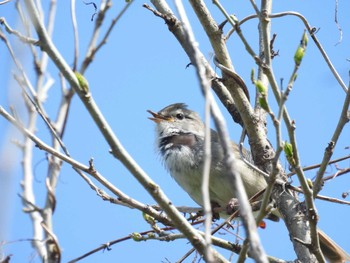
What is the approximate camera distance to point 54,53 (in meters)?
2.45

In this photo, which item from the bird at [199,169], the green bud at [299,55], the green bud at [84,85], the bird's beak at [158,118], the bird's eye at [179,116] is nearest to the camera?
the green bud at [84,85]

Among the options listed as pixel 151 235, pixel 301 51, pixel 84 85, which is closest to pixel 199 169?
pixel 151 235

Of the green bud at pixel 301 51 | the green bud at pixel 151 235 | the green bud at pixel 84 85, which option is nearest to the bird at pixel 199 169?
the green bud at pixel 151 235

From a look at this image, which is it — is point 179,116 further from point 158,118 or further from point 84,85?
point 84,85

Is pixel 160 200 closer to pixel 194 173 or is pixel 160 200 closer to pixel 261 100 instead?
pixel 261 100

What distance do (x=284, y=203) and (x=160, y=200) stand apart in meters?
1.57

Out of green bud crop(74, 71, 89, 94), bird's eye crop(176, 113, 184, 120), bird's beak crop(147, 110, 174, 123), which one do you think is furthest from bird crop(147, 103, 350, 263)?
green bud crop(74, 71, 89, 94)

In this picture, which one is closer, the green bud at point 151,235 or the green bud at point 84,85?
the green bud at point 84,85

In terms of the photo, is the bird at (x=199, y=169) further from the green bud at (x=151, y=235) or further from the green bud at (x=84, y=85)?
the green bud at (x=84, y=85)

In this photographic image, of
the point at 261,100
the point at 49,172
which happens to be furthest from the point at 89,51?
the point at 261,100

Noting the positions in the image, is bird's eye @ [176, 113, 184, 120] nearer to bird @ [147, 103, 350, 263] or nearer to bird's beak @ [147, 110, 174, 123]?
bird's beak @ [147, 110, 174, 123]

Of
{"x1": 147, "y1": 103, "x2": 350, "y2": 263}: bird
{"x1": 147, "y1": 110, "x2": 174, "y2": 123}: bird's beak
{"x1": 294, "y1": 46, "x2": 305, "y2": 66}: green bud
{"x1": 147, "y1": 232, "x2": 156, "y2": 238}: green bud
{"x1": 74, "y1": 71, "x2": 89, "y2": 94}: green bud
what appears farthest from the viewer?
{"x1": 147, "y1": 110, "x2": 174, "y2": 123}: bird's beak

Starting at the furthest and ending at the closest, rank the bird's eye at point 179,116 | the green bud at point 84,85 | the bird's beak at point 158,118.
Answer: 1. the bird's eye at point 179,116
2. the bird's beak at point 158,118
3. the green bud at point 84,85

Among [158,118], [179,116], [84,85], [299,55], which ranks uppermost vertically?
[179,116]
